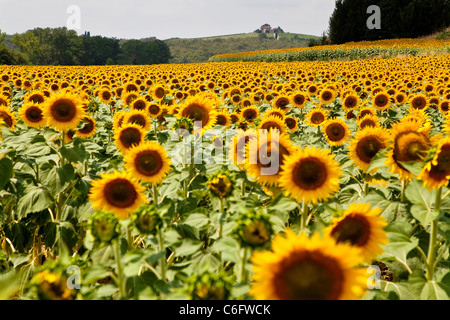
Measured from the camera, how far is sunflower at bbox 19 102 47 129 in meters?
4.50

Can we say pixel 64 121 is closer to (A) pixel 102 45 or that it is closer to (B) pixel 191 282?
(B) pixel 191 282

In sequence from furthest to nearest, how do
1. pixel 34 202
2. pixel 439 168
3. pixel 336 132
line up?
pixel 336 132
pixel 34 202
pixel 439 168

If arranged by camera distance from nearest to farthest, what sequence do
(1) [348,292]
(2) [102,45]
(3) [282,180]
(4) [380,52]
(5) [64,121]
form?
(1) [348,292], (3) [282,180], (5) [64,121], (4) [380,52], (2) [102,45]

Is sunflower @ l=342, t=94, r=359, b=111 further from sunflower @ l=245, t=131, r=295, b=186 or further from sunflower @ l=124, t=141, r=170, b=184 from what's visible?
sunflower @ l=124, t=141, r=170, b=184

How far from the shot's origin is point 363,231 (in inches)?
77.2

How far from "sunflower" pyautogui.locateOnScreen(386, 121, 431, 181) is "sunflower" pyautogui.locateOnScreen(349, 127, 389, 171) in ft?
2.00

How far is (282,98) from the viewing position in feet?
23.4

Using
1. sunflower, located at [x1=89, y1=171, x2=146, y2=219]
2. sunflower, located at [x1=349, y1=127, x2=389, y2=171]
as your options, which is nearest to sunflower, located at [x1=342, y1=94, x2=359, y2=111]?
sunflower, located at [x1=349, y1=127, x2=389, y2=171]

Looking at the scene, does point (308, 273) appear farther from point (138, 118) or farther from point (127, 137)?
point (138, 118)

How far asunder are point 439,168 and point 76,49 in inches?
4120

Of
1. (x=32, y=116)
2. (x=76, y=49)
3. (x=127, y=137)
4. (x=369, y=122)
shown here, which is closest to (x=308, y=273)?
A: (x=127, y=137)

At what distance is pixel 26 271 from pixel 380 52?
37.9 metres

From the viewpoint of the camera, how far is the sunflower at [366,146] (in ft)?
10.4
